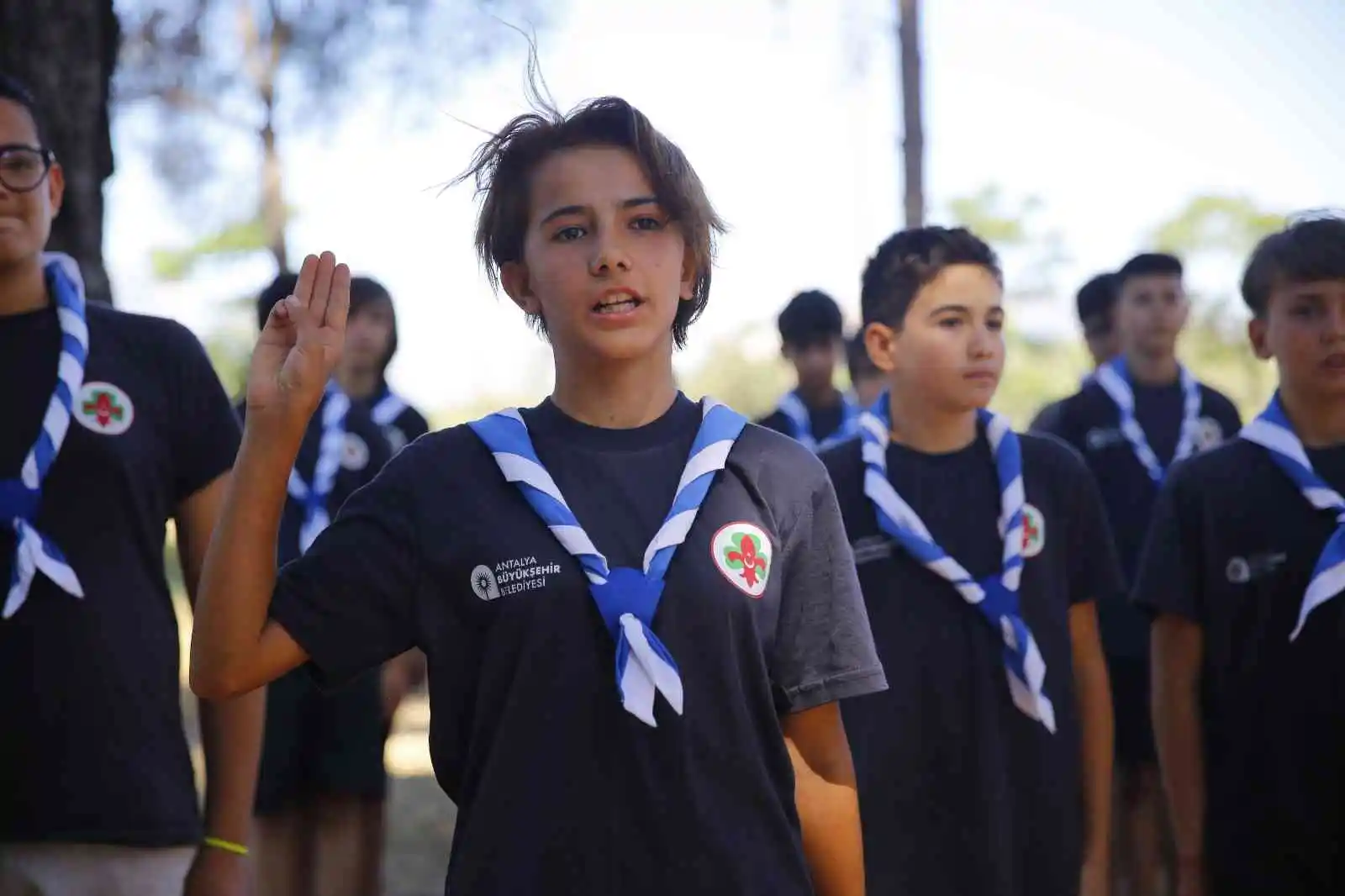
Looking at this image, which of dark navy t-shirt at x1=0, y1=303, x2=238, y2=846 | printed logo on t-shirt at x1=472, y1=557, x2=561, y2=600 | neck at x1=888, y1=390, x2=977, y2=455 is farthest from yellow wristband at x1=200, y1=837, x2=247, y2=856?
neck at x1=888, y1=390, x2=977, y2=455

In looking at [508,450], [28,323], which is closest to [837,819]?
[508,450]

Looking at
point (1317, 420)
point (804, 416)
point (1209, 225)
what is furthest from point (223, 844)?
point (1209, 225)

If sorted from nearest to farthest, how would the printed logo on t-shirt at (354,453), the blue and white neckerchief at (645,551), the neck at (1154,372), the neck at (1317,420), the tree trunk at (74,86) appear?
the blue and white neckerchief at (645,551) → the neck at (1317,420) → the tree trunk at (74,86) → the printed logo on t-shirt at (354,453) → the neck at (1154,372)

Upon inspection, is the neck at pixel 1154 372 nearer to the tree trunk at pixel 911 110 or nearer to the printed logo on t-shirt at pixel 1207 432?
the printed logo on t-shirt at pixel 1207 432

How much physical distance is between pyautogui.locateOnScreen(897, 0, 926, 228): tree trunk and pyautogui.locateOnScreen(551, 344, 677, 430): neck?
914 centimetres

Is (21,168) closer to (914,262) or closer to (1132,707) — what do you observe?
(914,262)

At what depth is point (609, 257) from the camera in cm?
266

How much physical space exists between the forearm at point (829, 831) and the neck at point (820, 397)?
5.92 meters

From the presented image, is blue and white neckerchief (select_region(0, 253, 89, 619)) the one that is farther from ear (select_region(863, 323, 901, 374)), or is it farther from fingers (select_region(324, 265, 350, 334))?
ear (select_region(863, 323, 901, 374))

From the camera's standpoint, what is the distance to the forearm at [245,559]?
7.80ft

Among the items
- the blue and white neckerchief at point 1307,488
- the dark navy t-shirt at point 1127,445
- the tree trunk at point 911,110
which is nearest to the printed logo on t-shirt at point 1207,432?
the dark navy t-shirt at point 1127,445

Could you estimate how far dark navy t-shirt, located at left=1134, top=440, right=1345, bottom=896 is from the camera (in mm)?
3812

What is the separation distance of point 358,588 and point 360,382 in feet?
15.9

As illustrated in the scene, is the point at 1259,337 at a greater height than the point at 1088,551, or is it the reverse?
the point at 1259,337
